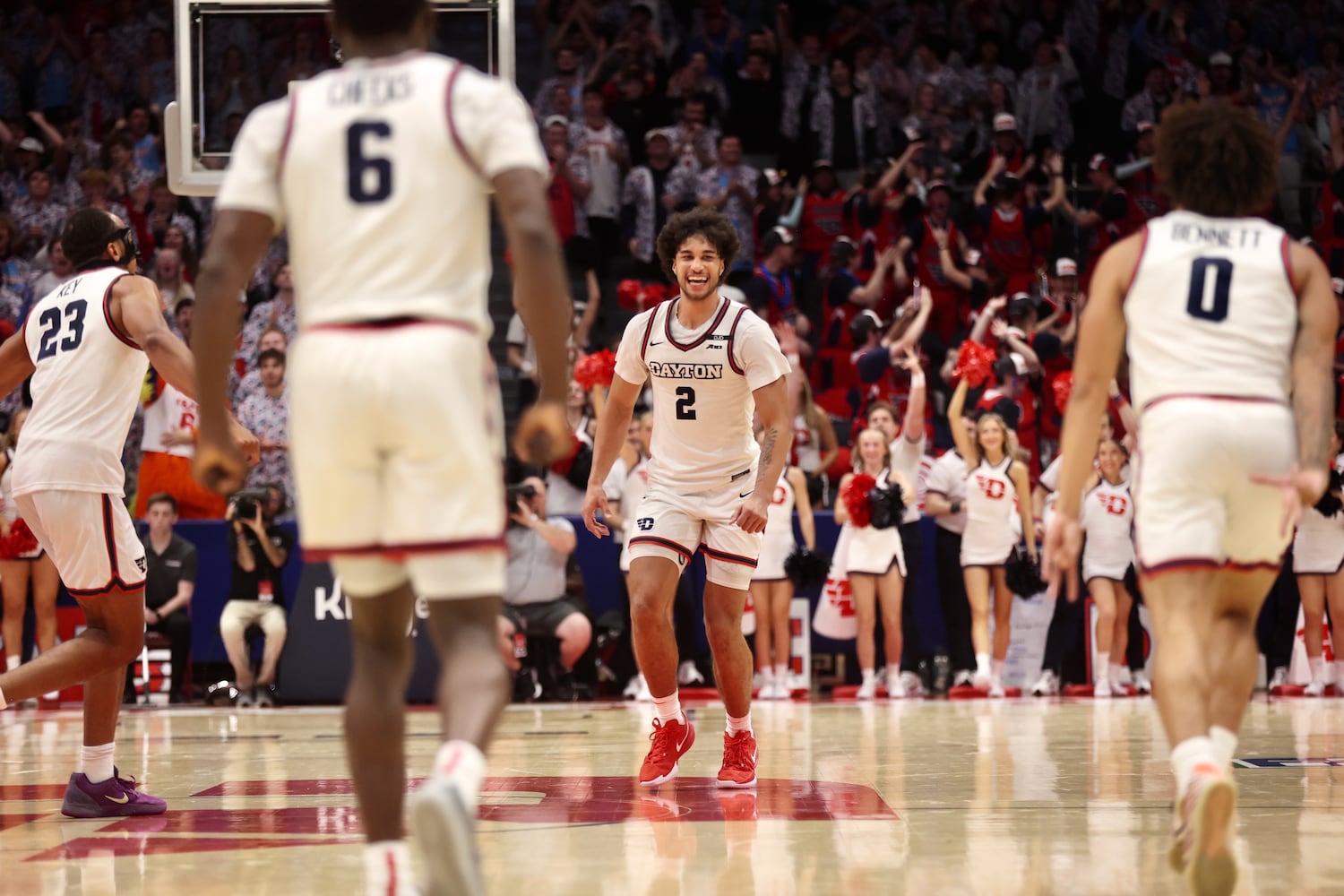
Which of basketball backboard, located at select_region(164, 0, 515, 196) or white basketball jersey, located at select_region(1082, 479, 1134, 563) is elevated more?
basketball backboard, located at select_region(164, 0, 515, 196)

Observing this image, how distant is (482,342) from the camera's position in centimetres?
398

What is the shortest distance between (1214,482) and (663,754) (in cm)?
342

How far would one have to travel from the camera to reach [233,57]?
929 centimetres

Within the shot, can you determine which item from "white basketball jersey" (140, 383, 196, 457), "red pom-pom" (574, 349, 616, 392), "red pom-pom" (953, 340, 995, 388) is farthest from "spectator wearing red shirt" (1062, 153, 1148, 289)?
"white basketball jersey" (140, 383, 196, 457)

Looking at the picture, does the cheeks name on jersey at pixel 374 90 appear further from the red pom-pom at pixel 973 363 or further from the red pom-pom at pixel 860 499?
the red pom-pom at pixel 973 363

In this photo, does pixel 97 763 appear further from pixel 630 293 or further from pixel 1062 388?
pixel 1062 388

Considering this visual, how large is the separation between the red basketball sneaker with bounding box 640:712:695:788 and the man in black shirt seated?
7.19 metres

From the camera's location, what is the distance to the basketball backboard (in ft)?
28.1

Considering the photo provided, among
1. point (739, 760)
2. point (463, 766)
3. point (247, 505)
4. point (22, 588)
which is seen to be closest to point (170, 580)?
point (247, 505)

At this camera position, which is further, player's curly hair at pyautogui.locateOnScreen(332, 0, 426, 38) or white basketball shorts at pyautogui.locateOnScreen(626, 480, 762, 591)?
white basketball shorts at pyautogui.locateOnScreen(626, 480, 762, 591)

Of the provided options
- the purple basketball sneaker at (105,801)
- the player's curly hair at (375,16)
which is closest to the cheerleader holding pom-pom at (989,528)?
the purple basketball sneaker at (105,801)

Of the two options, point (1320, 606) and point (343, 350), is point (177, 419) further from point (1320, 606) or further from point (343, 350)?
point (343, 350)

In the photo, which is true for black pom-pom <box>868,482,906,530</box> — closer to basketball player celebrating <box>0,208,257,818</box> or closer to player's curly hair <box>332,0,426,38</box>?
basketball player celebrating <box>0,208,257,818</box>

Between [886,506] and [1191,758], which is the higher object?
[886,506]
